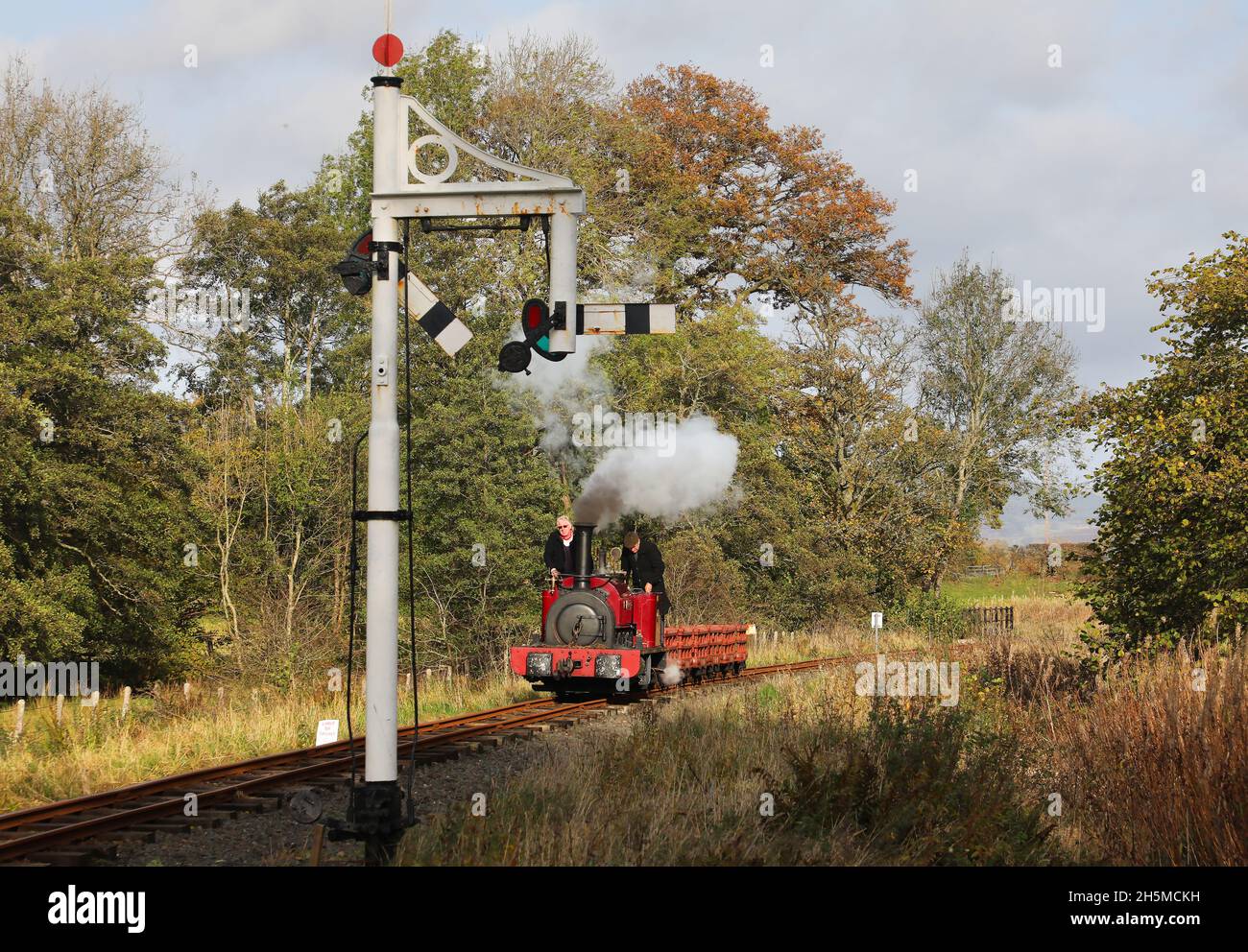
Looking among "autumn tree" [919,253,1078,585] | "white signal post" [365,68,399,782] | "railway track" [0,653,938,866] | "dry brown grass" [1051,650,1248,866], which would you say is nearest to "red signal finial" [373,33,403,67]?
"white signal post" [365,68,399,782]

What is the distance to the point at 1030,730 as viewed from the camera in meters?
12.5

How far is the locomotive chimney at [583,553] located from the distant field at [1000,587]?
31.4 metres

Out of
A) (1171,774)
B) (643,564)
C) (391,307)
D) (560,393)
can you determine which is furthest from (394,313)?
(560,393)

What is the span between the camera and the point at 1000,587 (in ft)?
180

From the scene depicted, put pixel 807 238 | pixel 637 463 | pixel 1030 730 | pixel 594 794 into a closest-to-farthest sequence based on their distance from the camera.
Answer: pixel 594 794 < pixel 1030 730 < pixel 637 463 < pixel 807 238

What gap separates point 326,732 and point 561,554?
216 inches

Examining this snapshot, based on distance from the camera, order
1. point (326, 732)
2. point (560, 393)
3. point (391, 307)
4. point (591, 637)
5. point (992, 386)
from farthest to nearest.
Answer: point (992, 386), point (560, 393), point (591, 637), point (326, 732), point (391, 307)

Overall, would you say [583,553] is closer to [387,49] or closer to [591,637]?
[591,637]

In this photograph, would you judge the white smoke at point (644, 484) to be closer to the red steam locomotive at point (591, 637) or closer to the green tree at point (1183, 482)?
the red steam locomotive at point (591, 637)

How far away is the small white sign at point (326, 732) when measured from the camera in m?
12.7

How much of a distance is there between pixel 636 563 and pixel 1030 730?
285 inches

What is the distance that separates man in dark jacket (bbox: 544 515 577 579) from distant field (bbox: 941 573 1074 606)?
103ft

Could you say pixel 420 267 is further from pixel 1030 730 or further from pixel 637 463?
pixel 1030 730
